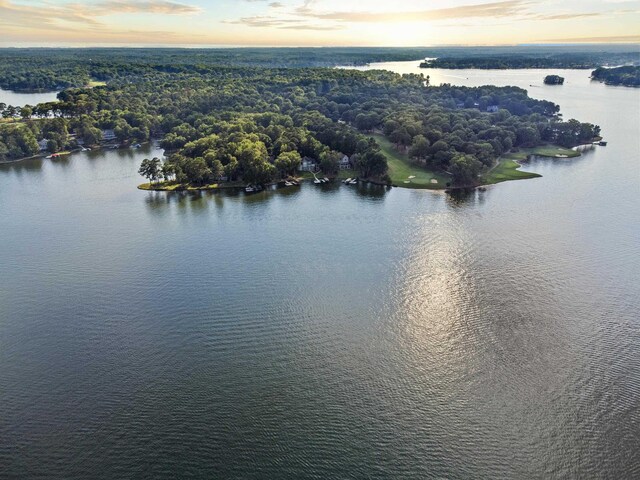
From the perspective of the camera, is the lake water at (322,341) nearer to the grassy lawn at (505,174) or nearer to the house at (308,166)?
the grassy lawn at (505,174)

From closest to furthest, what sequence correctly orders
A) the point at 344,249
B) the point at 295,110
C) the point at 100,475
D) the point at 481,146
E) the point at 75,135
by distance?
the point at 100,475 < the point at 344,249 < the point at 481,146 < the point at 75,135 < the point at 295,110

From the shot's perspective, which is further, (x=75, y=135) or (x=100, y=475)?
(x=75, y=135)

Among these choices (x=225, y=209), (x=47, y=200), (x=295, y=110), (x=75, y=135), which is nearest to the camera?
(x=225, y=209)

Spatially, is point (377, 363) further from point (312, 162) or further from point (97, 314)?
point (312, 162)

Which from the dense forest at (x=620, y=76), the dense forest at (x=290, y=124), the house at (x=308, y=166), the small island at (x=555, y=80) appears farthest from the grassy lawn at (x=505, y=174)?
the dense forest at (x=620, y=76)

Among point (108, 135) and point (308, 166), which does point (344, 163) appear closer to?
point (308, 166)

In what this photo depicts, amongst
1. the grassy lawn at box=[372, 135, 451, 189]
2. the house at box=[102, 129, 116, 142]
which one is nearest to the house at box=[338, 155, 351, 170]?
the grassy lawn at box=[372, 135, 451, 189]

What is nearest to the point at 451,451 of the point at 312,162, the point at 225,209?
the point at 225,209

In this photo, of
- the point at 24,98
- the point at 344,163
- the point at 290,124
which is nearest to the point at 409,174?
the point at 344,163

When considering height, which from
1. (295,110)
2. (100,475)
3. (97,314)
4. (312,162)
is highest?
(295,110)
